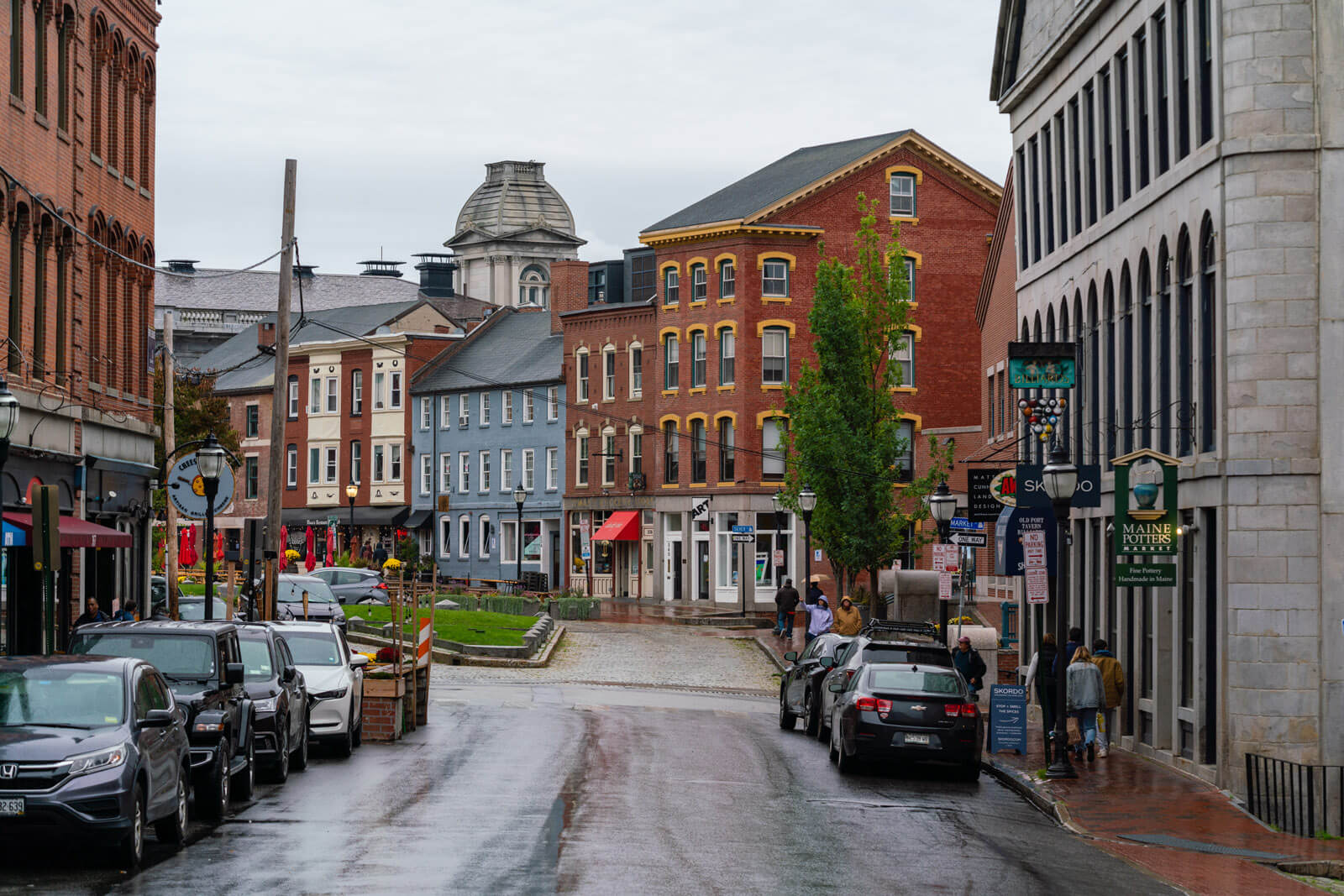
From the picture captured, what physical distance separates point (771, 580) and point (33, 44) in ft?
142

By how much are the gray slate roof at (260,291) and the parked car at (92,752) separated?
103289 millimetres

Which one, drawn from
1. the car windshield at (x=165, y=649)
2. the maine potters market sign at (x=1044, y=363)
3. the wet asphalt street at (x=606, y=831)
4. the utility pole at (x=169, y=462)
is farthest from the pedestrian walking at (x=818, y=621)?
the car windshield at (x=165, y=649)

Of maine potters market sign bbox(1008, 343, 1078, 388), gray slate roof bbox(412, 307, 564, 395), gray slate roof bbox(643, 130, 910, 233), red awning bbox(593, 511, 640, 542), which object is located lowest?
red awning bbox(593, 511, 640, 542)

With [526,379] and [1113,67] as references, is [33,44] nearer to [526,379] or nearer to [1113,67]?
[1113,67]

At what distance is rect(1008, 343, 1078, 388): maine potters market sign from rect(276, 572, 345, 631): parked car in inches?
962

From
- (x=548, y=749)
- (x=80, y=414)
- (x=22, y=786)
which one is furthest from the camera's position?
(x=80, y=414)

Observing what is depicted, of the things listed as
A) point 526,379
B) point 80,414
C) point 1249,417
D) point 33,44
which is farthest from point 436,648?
point 526,379

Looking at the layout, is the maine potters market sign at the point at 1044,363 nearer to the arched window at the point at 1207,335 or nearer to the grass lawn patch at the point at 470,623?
the arched window at the point at 1207,335

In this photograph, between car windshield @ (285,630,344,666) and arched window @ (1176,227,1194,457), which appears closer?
car windshield @ (285,630,344,666)

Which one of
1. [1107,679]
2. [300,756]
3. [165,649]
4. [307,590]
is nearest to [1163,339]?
[1107,679]

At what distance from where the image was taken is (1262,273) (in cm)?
2245

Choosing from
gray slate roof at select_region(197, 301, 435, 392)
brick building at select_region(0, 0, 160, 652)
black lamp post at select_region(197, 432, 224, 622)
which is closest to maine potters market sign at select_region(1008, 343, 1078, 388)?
black lamp post at select_region(197, 432, 224, 622)

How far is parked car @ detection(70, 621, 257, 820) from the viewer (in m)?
17.6

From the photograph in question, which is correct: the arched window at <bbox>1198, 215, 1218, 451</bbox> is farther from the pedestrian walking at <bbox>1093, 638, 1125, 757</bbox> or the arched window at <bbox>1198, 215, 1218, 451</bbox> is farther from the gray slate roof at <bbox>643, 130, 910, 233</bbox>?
the gray slate roof at <bbox>643, 130, 910, 233</bbox>
